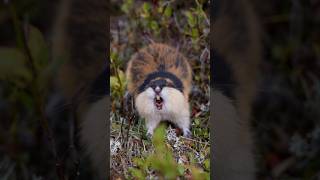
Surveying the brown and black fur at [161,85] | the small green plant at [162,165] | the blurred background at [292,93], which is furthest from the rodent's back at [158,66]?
the blurred background at [292,93]

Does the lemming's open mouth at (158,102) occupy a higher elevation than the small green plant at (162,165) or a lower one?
higher

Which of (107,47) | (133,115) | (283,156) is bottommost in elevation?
(283,156)

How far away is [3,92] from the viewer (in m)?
1.70

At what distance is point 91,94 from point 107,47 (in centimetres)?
9

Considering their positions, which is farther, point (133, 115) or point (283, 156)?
point (283, 156)

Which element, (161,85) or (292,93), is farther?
(292,93)

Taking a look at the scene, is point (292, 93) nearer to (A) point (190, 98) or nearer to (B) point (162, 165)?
(A) point (190, 98)

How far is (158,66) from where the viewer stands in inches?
59.6

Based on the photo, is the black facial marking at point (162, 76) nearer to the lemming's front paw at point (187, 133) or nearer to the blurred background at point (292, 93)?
the lemming's front paw at point (187, 133)

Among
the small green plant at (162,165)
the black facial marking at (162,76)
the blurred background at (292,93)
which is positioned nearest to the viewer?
the small green plant at (162,165)

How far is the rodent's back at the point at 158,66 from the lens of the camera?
4.92 ft

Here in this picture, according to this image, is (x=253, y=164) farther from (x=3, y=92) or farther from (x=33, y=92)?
(x=3, y=92)

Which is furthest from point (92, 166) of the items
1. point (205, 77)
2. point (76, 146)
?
point (205, 77)

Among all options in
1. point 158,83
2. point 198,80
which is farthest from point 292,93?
point 158,83
